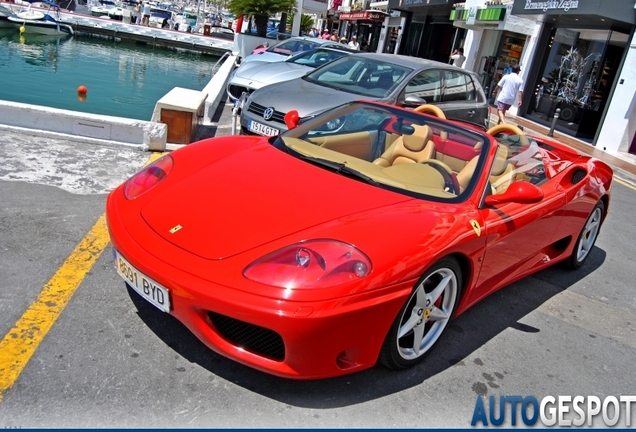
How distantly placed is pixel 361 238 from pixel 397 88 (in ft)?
15.8

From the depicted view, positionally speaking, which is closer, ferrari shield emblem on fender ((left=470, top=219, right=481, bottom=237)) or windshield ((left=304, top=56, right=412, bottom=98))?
ferrari shield emblem on fender ((left=470, top=219, right=481, bottom=237))

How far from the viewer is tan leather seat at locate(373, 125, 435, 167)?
11.9ft

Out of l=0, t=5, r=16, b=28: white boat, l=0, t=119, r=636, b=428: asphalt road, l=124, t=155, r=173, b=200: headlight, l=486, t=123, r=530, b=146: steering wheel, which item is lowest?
l=0, t=5, r=16, b=28: white boat

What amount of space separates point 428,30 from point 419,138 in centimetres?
2859

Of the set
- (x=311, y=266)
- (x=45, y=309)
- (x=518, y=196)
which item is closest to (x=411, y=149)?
(x=518, y=196)

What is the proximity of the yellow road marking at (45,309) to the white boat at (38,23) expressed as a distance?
2926 cm

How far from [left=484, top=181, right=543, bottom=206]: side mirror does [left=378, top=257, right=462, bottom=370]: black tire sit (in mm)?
489

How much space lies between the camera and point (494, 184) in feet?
11.4

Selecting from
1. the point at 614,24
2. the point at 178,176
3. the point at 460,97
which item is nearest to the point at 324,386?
the point at 178,176

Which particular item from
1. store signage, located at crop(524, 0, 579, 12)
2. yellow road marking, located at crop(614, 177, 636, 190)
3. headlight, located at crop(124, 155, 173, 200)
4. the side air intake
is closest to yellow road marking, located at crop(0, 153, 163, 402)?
headlight, located at crop(124, 155, 173, 200)

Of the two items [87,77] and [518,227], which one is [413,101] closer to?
[518,227]

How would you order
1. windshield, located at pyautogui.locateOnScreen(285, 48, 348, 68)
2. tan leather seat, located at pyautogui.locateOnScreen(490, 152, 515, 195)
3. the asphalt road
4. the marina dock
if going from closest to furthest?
the asphalt road < tan leather seat, located at pyautogui.locateOnScreen(490, 152, 515, 195) < windshield, located at pyautogui.locateOnScreen(285, 48, 348, 68) < the marina dock

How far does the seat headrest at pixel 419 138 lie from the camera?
145 inches

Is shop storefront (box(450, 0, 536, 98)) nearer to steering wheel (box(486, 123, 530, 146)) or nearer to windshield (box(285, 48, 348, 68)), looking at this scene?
windshield (box(285, 48, 348, 68))
